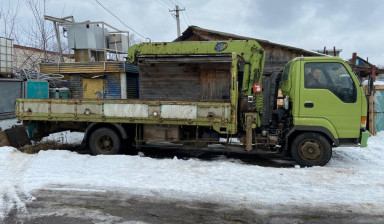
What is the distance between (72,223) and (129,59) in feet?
17.1

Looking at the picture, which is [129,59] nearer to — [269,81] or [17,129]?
[17,129]

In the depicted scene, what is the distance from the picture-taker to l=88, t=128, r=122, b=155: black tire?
786 centimetres

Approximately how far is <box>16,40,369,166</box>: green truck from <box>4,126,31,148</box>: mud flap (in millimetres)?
225

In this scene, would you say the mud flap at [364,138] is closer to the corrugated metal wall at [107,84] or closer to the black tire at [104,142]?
the black tire at [104,142]

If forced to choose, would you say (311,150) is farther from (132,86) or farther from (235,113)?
(132,86)

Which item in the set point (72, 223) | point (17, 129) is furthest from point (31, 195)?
point (17, 129)

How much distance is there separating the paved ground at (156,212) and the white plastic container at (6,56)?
273 inches

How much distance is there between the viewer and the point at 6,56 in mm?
10086

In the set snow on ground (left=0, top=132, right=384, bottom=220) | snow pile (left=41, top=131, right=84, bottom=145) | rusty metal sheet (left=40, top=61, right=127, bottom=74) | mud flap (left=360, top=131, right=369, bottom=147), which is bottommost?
snow on ground (left=0, top=132, right=384, bottom=220)

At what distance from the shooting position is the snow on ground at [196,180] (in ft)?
15.9

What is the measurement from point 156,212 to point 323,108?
4.52 meters

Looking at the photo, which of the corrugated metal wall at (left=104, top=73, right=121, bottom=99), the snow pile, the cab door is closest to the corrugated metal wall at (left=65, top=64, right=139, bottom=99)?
the corrugated metal wall at (left=104, top=73, right=121, bottom=99)

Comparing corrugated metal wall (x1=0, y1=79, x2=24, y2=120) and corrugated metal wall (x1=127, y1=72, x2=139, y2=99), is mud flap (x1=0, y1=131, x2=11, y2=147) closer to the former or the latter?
corrugated metal wall (x1=0, y1=79, x2=24, y2=120)

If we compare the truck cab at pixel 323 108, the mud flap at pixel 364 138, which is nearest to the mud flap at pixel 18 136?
the truck cab at pixel 323 108
